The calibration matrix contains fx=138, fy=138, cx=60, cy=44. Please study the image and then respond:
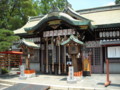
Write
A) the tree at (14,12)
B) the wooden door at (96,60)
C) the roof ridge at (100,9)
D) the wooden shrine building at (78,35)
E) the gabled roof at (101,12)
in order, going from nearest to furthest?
the wooden shrine building at (78,35) < the wooden door at (96,60) < the gabled roof at (101,12) < the roof ridge at (100,9) < the tree at (14,12)

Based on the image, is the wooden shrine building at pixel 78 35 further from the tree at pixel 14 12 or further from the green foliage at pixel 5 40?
the tree at pixel 14 12

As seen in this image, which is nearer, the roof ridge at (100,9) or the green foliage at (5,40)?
the green foliage at (5,40)

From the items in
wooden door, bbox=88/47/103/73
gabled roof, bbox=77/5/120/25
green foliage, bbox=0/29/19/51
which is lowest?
wooden door, bbox=88/47/103/73

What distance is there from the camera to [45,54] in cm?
1401

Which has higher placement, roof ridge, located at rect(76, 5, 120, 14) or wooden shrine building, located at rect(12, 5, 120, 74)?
roof ridge, located at rect(76, 5, 120, 14)

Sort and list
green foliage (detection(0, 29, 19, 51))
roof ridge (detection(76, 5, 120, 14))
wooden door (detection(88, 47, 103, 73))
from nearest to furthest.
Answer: green foliage (detection(0, 29, 19, 51)) < wooden door (detection(88, 47, 103, 73)) < roof ridge (detection(76, 5, 120, 14))

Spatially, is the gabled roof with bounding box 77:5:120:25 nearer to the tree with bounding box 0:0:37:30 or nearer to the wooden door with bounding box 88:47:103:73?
the wooden door with bounding box 88:47:103:73

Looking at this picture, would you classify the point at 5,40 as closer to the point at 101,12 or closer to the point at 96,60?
the point at 96,60

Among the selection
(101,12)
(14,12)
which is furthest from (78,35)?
(14,12)

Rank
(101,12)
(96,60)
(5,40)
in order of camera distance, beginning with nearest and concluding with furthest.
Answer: (5,40)
(96,60)
(101,12)

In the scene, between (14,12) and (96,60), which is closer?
(96,60)

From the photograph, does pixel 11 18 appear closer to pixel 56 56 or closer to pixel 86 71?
pixel 56 56

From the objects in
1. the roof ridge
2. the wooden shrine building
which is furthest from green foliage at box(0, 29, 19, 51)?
the roof ridge

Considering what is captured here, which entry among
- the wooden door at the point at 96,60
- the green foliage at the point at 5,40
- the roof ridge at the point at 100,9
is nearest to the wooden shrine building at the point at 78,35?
the wooden door at the point at 96,60
